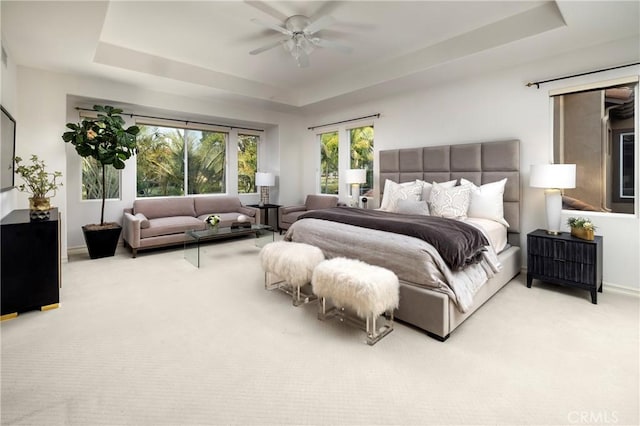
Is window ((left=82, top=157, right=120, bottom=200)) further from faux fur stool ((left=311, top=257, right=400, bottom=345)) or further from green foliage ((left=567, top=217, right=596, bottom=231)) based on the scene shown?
green foliage ((left=567, top=217, right=596, bottom=231))

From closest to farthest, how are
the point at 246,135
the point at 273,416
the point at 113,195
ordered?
the point at 273,416 → the point at 113,195 → the point at 246,135

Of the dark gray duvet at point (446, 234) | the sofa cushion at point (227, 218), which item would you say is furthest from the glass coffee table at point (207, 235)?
the dark gray duvet at point (446, 234)

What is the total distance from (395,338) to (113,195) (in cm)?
527

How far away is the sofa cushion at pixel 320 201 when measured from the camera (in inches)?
243

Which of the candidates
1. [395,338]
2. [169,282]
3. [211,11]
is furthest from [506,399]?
[211,11]

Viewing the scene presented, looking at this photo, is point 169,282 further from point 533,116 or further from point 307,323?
point 533,116

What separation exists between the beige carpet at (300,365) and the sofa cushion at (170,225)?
1.69 m

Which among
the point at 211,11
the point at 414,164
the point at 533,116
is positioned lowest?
the point at 414,164

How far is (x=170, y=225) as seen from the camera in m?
4.85

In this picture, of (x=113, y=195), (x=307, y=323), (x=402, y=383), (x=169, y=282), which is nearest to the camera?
(x=402, y=383)

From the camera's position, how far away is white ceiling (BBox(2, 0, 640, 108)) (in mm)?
2822

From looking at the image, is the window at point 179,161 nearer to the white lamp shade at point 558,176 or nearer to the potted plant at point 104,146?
the potted plant at point 104,146

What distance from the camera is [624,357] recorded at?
6.63ft

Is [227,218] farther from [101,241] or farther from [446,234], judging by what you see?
[446,234]
